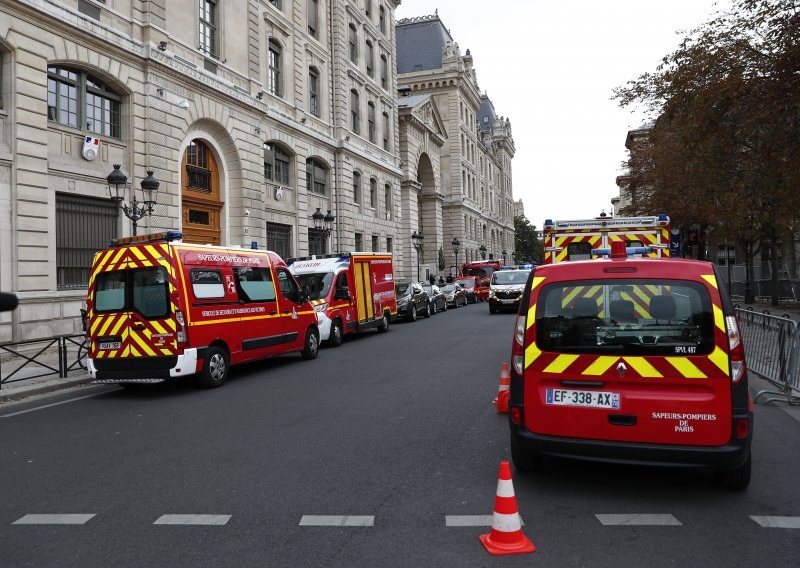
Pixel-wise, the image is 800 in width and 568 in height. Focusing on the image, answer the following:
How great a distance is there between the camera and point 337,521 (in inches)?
167

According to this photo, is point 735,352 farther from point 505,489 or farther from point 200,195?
point 200,195

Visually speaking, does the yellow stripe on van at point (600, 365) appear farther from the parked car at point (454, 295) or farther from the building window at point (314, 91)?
the building window at point (314, 91)

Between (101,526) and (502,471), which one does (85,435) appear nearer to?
(101,526)

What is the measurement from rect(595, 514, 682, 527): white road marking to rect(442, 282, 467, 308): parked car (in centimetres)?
2821

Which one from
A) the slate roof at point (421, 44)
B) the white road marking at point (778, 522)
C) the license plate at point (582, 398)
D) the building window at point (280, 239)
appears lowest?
the white road marking at point (778, 522)

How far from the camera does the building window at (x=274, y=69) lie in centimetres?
2705

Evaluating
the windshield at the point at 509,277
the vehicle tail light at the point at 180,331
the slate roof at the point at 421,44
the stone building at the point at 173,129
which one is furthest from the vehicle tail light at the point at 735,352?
the slate roof at the point at 421,44

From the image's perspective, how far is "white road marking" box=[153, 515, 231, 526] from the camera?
4.28 m

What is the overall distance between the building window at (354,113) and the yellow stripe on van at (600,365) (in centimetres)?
3203

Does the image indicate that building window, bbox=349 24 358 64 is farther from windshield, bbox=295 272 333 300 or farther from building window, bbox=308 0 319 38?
windshield, bbox=295 272 333 300

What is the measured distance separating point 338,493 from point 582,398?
1954mm

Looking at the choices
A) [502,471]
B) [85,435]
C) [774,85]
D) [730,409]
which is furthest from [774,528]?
[774,85]

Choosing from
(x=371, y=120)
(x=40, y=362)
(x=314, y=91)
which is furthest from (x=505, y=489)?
(x=371, y=120)

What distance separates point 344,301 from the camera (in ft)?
55.1
